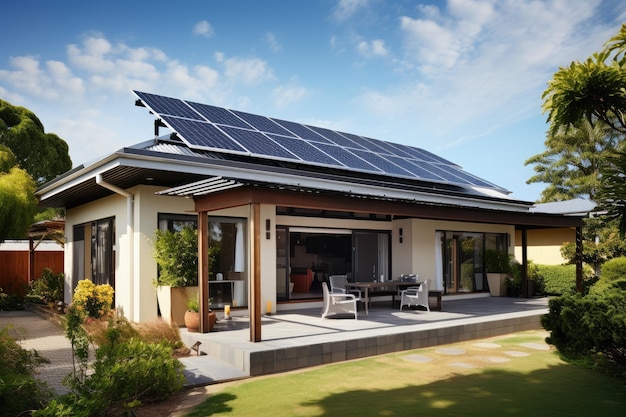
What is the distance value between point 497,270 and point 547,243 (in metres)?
7.04

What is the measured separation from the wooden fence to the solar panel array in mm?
10442

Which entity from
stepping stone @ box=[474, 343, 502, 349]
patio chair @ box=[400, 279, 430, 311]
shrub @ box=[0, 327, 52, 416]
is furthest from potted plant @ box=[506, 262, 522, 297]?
shrub @ box=[0, 327, 52, 416]

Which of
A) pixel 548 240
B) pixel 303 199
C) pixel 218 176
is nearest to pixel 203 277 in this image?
pixel 218 176

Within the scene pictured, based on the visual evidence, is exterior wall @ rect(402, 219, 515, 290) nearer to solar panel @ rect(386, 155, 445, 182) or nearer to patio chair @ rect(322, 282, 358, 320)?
solar panel @ rect(386, 155, 445, 182)

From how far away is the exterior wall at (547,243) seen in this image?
22.0 meters

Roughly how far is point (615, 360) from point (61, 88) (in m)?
20.2

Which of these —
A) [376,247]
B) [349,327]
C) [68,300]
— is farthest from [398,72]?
[68,300]

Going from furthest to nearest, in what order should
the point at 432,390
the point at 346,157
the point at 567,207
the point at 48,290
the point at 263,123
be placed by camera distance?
the point at 567,207, the point at 48,290, the point at 263,123, the point at 346,157, the point at 432,390

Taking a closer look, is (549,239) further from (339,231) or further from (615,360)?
(615,360)

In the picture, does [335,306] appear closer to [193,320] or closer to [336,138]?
[193,320]

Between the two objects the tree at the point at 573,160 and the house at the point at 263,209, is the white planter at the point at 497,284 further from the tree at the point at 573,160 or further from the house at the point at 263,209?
the tree at the point at 573,160

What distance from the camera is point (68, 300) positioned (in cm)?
1602

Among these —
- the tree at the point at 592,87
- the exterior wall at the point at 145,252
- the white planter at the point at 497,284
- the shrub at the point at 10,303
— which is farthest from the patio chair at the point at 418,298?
the shrub at the point at 10,303

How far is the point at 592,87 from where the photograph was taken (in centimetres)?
640
